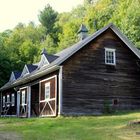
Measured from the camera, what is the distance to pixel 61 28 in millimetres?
92438

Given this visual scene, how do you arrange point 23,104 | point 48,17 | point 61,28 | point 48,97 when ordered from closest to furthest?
point 48,97 < point 23,104 < point 61,28 < point 48,17

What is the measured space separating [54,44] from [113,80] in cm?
5744

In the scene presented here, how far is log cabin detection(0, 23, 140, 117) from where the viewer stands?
94.8 feet

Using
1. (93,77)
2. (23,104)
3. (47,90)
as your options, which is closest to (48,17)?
(23,104)

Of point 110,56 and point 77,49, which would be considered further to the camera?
point 110,56

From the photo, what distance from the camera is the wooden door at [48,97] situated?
2977cm

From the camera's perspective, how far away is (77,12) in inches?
3959

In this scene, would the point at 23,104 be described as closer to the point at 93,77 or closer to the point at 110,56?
the point at 93,77

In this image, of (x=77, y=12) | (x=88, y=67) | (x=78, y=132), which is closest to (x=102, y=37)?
(x=88, y=67)

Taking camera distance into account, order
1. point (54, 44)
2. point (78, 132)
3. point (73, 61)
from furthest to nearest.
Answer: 1. point (54, 44)
2. point (73, 61)
3. point (78, 132)

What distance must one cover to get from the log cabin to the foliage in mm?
19055

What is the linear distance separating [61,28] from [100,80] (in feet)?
208

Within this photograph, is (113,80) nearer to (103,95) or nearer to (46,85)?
(103,95)

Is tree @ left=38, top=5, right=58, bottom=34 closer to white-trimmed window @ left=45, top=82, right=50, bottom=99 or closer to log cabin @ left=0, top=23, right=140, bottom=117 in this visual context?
log cabin @ left=0, top=23, right=140, bottom=117
